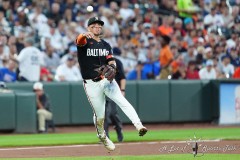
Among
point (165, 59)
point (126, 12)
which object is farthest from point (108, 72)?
point (126, 12)

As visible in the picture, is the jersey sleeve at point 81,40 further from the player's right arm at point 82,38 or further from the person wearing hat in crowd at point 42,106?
the person wearing hat in crowd at point 42,106

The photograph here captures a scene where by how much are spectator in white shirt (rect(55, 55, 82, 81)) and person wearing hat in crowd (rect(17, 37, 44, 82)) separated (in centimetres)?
66

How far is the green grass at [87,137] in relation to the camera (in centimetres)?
1642

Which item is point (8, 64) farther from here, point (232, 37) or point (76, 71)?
point (232, 37)

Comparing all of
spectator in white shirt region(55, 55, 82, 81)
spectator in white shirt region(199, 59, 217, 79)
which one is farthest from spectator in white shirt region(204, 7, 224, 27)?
spectator in white shirt region(55, 55, 82, 81)

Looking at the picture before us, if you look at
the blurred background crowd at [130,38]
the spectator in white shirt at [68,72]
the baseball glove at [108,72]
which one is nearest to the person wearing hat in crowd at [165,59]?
the blurred background crowd at [130,38]

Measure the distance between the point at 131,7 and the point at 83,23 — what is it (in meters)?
3.11

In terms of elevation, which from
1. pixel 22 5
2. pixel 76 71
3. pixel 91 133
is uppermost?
pixel 22 5

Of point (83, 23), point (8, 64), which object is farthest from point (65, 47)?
point (8, 64)

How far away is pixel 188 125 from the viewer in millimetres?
22391

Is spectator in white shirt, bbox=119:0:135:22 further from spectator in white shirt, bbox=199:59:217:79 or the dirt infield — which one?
the dirt infield

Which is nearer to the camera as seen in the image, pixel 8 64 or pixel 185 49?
pixel 8 64

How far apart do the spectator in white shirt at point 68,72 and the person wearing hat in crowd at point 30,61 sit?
2.18 feet

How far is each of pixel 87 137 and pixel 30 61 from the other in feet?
11.0
